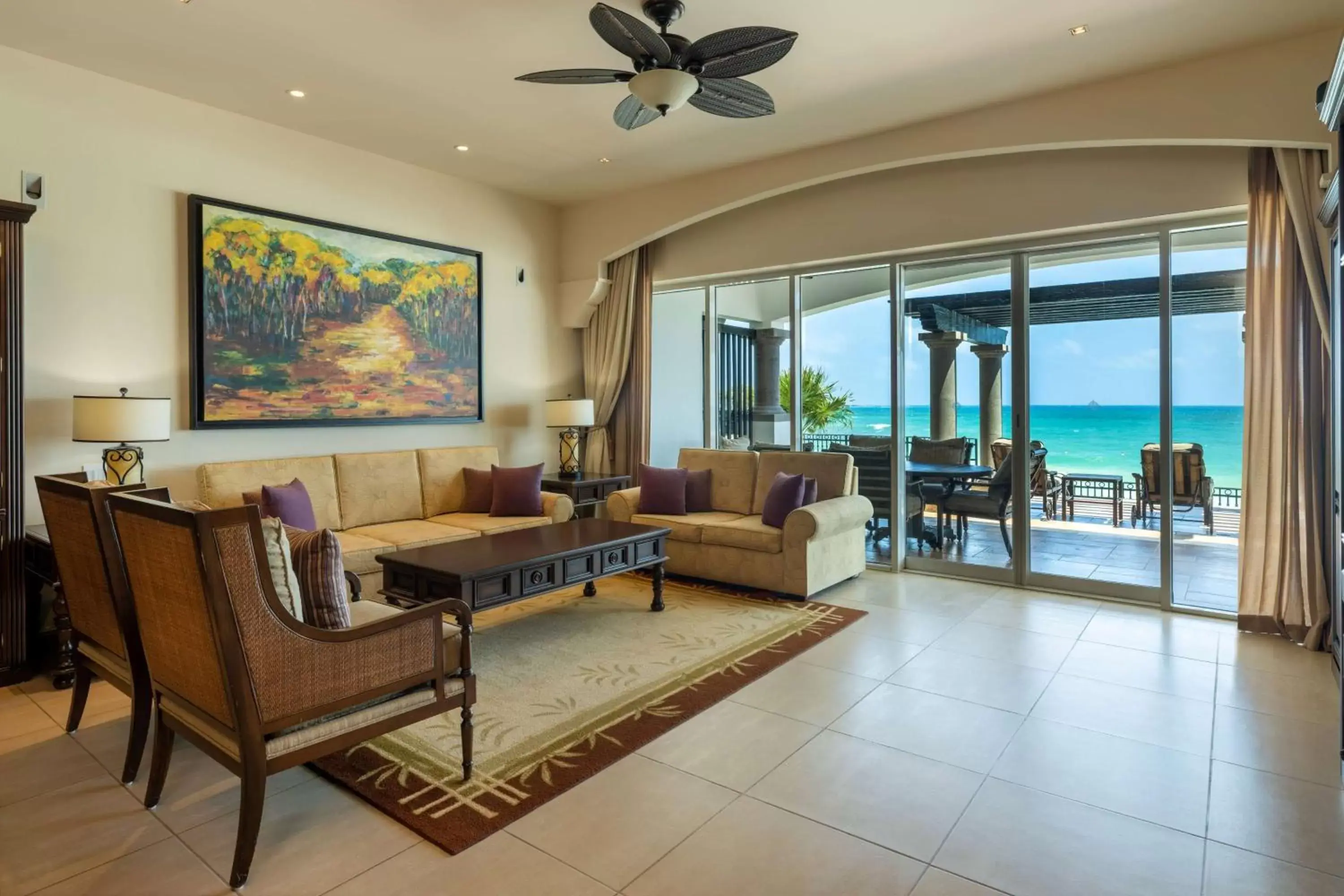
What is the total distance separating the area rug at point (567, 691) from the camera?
2.44 metres

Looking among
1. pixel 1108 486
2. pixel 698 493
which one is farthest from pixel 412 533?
pixel 1108 486

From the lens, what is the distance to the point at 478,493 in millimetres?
5574

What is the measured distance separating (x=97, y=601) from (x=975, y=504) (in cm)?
505

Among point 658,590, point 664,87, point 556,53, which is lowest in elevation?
point 658,590

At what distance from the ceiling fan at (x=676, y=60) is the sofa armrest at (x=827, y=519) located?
2.48m

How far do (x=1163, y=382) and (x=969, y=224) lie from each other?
158cm

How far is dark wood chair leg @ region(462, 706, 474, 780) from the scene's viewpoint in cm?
253

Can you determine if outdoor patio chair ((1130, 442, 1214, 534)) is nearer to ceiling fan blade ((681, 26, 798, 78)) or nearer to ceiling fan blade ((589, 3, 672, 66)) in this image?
ceiling fan blade ((681, 26, 798, 78))

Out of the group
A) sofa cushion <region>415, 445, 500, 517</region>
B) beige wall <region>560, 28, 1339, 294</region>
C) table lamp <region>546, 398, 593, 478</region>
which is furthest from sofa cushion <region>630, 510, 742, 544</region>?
beige wall <region>560, 28, 1339, 294</region>

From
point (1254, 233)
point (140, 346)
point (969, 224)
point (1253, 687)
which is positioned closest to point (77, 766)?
point (140, 346)

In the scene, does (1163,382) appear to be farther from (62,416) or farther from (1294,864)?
(62,416)

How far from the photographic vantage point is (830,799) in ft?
7.89

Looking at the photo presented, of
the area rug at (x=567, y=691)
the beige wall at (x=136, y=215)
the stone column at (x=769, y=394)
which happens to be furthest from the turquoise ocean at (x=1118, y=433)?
the beige wall at (x=136, y=215)

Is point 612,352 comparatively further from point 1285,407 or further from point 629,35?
point 1285,407
